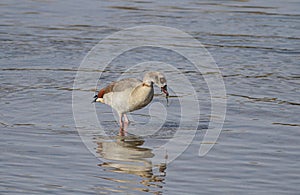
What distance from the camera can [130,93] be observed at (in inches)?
408

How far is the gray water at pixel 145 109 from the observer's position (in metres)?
7.89

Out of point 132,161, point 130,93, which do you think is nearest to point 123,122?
point 130,93

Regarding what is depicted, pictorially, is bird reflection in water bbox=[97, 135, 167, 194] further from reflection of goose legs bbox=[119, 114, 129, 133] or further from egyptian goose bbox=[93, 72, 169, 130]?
egyptian goose bbox=[93, 72, 169, 130]

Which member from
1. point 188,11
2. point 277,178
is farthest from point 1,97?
point 188,11

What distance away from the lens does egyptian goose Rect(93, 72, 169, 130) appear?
10094 mm

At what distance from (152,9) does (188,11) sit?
3.57 feet

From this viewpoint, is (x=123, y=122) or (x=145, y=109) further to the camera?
(x=145, y=109)

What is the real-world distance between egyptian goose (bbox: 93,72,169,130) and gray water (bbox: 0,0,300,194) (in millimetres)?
297

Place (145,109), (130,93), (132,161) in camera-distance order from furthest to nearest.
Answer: (145,109) → (130,93) → (132,161)

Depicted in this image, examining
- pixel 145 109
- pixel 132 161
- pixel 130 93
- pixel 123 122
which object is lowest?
pixel 132 161

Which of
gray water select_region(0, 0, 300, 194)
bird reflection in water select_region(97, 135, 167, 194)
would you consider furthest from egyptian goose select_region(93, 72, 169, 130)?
bird reflection in water select_region(97, 135, 167, 194)

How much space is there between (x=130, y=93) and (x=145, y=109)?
108 centimetres

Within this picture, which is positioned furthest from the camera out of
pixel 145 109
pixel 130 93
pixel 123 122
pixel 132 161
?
pixel 145 109

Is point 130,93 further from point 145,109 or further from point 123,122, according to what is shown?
point 145,109
